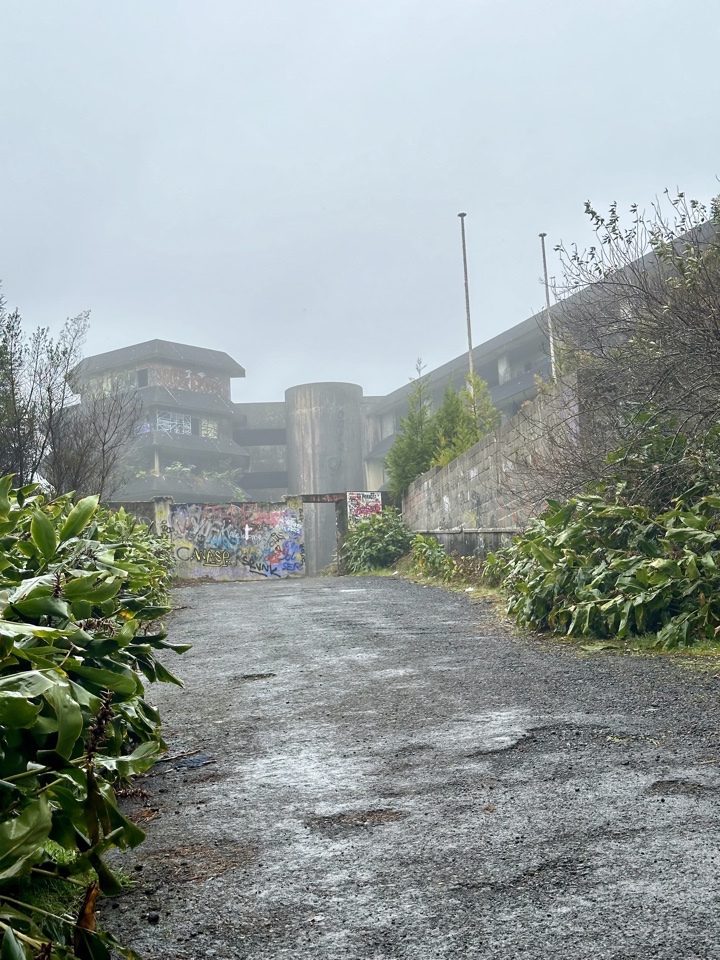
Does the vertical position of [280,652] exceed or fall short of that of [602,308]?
it falls short

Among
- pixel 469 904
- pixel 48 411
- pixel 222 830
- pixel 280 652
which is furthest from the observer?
pixel 48 411

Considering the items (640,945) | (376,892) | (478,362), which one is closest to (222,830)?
(376,892)

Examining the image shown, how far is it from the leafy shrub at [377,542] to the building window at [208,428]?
63.3ft

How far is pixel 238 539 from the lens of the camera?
2528 centimetres

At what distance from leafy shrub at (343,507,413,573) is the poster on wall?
1450mm

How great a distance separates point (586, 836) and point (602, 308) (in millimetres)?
6549

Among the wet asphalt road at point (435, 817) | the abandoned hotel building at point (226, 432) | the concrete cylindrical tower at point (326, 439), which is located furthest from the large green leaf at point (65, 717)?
the concrete cylindrical tower at point (326, 439)

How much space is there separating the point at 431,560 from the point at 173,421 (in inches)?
976

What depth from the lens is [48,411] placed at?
50.3ft

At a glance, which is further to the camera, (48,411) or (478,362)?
(478,362)

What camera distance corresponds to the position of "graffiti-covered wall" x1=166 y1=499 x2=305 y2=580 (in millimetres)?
24766

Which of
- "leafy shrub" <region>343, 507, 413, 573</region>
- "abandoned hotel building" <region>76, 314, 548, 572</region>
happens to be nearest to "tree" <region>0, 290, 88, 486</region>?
"leafy shrub" <region>343, 507, 413, 573</region>

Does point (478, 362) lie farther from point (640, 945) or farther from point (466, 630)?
point (640, 945)

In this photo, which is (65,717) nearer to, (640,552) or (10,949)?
(10,949)
